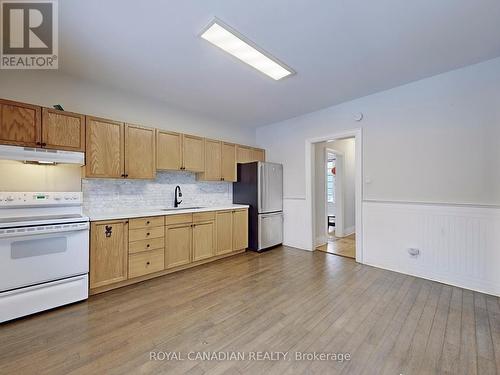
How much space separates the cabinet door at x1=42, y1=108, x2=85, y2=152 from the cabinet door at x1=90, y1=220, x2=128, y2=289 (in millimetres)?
964

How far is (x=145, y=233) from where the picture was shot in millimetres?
2855

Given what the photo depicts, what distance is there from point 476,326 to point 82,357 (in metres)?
3.16

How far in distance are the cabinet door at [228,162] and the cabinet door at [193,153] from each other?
0.45 metres

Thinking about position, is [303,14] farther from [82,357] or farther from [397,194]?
[82,357]

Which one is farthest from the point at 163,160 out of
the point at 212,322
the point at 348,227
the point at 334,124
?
the point at 348,227

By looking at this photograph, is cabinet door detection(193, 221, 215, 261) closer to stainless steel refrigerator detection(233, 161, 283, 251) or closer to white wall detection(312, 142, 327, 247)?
stainless steel refrigerator detection(233, 161, 283, 251)

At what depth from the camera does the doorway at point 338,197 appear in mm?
3871

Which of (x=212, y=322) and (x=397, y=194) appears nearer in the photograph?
(x=212, y=322)

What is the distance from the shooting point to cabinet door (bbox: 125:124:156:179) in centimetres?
302

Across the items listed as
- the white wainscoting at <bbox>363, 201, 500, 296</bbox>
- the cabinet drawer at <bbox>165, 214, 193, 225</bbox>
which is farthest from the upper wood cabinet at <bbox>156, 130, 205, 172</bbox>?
the white wainscoting at <bbox>363, 201, 500, 296</bbox>

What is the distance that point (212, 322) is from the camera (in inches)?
78.9

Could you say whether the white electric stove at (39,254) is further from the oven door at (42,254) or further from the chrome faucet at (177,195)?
the chrome faucet at (177,195)

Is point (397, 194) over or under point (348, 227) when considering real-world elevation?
over

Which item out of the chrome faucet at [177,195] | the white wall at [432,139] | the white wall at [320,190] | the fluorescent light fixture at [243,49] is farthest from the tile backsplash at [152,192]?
the white wall at [432,139]
